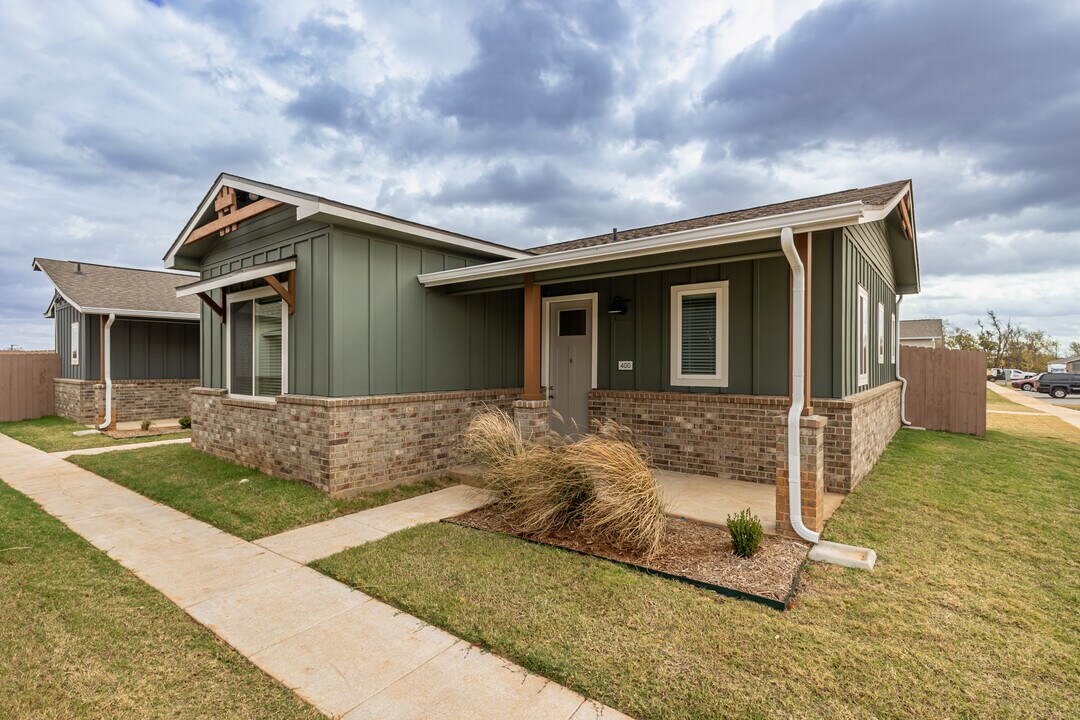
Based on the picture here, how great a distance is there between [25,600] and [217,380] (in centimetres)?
532

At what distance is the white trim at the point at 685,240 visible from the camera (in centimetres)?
395

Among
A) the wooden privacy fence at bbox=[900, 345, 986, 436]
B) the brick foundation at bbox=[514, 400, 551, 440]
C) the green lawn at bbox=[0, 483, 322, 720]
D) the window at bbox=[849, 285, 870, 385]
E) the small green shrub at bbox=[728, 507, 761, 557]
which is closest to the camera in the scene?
the green lawn at bbox=[0, 483, 322, 720]

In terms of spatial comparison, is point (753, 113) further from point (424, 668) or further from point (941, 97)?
point (424, 668)

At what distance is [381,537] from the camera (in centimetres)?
431

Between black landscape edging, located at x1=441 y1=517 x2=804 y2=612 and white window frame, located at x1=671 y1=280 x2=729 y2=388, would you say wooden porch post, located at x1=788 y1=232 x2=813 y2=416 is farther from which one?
white window frame, located at x1=671 y1=280 x2=729 y2=388

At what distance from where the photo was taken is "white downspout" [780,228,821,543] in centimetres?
405

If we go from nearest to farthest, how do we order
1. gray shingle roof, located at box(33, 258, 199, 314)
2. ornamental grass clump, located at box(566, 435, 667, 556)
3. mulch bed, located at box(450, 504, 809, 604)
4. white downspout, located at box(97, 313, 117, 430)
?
mulch bed, located at box(450, 504, 809, 604)
ornamental grass clump, located at box(566, 435, 667, 556)
white downspout, located at box(97, 313, 117, 430)
gray shingle roof, located at box(33, 258, 199, 314)

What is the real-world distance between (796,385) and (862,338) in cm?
394

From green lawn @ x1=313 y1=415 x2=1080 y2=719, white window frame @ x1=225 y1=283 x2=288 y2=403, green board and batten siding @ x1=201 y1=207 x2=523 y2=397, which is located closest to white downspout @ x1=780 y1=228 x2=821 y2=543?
green lawn @ x1=313 y1=415 x2=1080 y2=719

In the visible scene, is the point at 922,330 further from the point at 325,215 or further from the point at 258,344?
the point at 258,344

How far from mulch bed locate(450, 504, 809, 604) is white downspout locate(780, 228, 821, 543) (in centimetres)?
24

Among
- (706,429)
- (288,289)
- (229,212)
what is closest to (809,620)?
(706,429)

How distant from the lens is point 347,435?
561 cm

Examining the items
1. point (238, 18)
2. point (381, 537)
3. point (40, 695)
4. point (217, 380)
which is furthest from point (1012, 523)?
point (238, 18)
